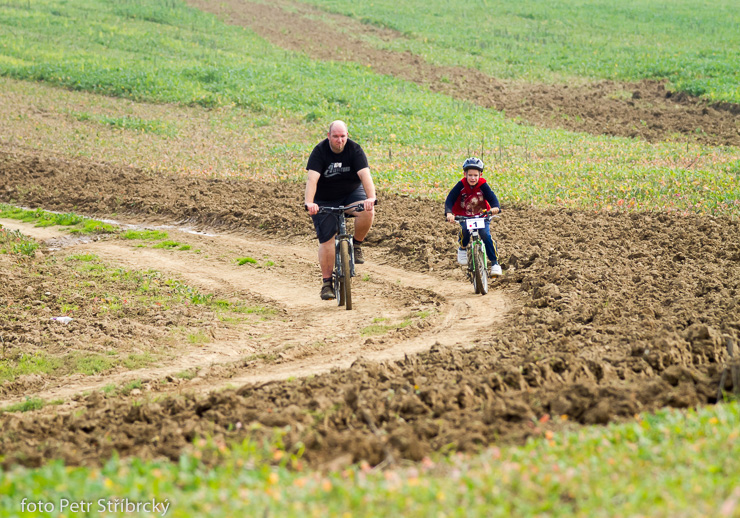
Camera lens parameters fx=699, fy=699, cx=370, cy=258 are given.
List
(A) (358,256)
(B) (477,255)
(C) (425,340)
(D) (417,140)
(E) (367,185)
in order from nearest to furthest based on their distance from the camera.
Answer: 1. (C) (425,340)
2. (E) (367,185)
3. (B) (477,255)
4. (A) (358,256)
5. (D) (417,140)

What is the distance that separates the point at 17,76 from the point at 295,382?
1321 inches

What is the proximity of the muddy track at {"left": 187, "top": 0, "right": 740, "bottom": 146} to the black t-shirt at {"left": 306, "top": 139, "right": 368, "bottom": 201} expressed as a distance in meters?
20.5

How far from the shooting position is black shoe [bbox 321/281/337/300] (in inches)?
384

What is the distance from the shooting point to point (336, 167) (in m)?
9.16

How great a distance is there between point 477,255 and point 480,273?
305 mm

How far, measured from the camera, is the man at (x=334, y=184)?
8.97 meters

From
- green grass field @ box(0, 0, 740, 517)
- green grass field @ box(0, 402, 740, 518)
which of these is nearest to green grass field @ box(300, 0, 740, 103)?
green grass field @ box(0, 0, 740, 517)

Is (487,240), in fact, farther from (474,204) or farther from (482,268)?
(474,204)

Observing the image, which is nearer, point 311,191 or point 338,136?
point 338,136

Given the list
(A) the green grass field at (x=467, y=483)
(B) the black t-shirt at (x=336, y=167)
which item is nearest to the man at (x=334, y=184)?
(B) the black t-shirt at (x=336, y=167)

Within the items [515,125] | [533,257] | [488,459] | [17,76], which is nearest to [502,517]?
[488,459]

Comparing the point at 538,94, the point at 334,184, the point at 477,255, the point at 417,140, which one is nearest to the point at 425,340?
the point at 477,255

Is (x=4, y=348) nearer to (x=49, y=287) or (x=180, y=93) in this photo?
(x=49, y=287)

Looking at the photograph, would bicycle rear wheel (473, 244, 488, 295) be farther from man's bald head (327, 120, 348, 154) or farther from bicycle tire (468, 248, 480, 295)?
man's bald head (327, 120, 348, 154)
